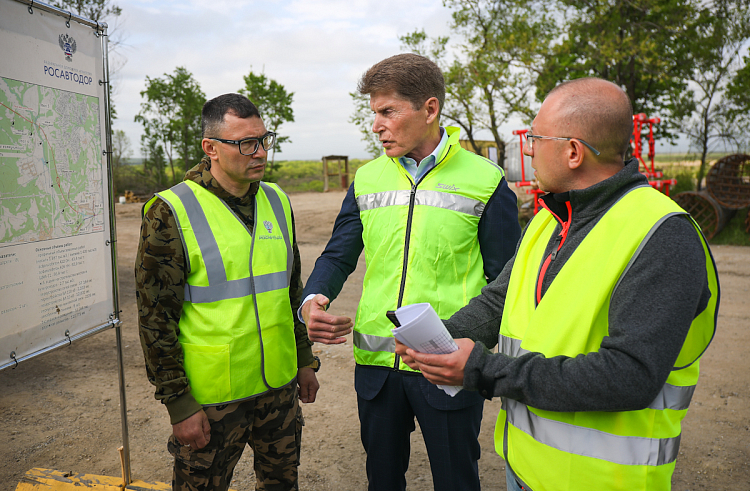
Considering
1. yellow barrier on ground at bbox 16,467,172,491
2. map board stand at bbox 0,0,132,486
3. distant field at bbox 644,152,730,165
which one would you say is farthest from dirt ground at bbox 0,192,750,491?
distant field at bbox 644,152,730,165

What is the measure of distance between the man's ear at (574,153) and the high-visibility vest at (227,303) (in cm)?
148

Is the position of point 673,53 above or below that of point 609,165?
above

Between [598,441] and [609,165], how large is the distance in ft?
2.51

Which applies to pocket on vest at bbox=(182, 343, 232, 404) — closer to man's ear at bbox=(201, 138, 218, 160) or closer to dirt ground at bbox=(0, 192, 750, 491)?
man's ear at bbox=(201, 138, 218, 160)

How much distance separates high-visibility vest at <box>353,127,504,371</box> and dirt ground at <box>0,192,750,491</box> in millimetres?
1686

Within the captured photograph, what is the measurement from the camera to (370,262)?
2348mm

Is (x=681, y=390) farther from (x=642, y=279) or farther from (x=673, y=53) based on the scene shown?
(x=673, y=53)

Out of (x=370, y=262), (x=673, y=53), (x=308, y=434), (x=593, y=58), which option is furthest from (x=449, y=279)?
(x=673, y=53)

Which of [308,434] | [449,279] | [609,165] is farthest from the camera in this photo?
[308,434]

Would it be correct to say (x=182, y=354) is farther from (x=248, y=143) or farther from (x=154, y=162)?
(x=154, y=162)

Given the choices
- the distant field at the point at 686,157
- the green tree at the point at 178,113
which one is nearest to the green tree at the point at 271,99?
the green tree at the point at 178,113

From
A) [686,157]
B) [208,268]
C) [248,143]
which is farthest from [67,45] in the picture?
[686,157]

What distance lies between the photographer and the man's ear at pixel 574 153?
1.48m

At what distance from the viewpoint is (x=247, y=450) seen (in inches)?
152
